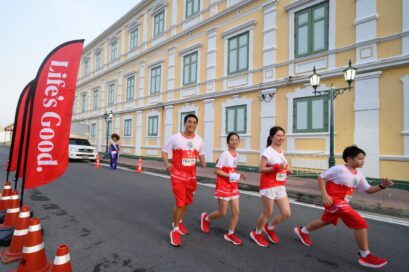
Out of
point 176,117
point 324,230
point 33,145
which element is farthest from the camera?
point 176,117

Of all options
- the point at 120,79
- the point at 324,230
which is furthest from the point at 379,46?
the point at 120,79

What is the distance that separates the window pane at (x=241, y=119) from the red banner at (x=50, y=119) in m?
9.64

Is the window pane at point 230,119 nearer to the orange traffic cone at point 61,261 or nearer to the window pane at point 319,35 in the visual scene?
the window pane at point 319,35

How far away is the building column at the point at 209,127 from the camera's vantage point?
14117 mm

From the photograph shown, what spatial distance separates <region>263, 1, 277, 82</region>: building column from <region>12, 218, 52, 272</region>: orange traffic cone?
10888mm

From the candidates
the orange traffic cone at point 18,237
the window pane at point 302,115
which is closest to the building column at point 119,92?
the window pane at point 302,115

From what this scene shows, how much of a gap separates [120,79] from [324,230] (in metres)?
22.0

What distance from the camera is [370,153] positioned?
8617mm

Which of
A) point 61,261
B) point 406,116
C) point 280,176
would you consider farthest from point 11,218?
point 406,116

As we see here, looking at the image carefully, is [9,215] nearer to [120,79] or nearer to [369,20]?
[369,20]

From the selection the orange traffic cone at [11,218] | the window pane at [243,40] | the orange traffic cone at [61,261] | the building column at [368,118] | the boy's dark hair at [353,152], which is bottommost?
the orange traffic cone at [11,218]

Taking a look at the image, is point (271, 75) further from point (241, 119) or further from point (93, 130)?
point (93, 130)

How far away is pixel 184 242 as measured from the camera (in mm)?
3537

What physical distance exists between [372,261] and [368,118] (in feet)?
24.0
